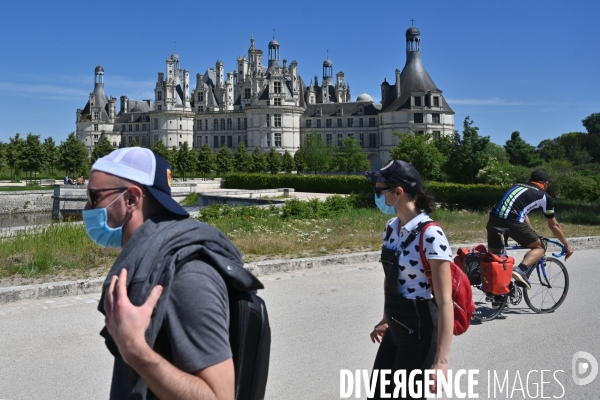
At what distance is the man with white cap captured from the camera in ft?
4.91

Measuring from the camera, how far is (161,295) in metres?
1.52

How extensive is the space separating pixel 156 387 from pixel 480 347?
414 cm

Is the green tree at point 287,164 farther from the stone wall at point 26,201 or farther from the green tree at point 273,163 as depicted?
the stone wall at point 26,201

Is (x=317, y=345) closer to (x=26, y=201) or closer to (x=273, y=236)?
(x=273, y=236)

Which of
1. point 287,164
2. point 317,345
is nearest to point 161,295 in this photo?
point 317,345

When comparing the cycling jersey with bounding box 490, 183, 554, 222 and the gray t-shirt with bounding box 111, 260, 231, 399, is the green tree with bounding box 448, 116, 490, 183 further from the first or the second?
the gray t-shirt with bounding box 111, 260, 231, 399

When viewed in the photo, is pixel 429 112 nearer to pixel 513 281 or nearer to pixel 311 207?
Answer: pixel 311 207

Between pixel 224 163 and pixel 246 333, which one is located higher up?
pixel 224 163

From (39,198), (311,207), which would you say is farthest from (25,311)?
(39,198)

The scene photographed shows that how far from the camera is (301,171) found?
196ft

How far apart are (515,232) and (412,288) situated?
11.7 feet

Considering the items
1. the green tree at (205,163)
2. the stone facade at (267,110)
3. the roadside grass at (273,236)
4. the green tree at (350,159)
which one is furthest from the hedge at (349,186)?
the stone facade at (267,110)

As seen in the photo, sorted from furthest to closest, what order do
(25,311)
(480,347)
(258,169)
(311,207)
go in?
(258,169), (311,207), (25,311), (480,347)

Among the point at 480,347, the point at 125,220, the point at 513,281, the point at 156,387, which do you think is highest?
the point at 125,220
